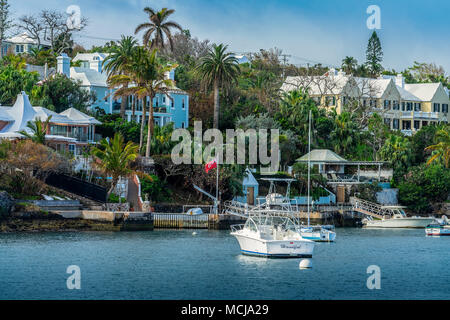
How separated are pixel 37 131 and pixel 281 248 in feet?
106

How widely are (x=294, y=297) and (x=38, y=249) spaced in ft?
69.0

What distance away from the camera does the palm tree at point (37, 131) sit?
73562 millimetres

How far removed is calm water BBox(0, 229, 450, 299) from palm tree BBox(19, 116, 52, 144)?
14408 millimetres

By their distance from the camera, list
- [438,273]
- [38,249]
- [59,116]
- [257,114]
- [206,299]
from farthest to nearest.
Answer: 1. [257,114]
2. [59,116]
3. [38,249]
4. [438,273]
5. [206,299]

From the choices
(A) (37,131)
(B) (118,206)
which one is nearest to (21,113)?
(A) (37,131)

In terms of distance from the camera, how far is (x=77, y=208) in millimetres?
67438

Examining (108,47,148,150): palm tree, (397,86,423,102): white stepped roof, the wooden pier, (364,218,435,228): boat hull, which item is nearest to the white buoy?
the wooden pier

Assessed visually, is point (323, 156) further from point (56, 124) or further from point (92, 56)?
point (92, 56)

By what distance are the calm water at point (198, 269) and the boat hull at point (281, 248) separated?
0.59 metres

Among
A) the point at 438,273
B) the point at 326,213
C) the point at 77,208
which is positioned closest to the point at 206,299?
the point at 438,273

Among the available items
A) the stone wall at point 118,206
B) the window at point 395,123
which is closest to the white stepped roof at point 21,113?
the stone wall at point 118,206

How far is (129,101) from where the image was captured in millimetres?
94250

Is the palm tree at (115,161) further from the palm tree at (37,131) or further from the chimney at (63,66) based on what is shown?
the chimney at (63,66)

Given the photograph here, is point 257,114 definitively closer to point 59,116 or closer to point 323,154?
point 323,154
